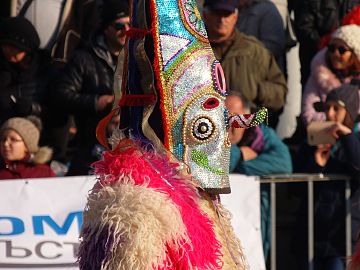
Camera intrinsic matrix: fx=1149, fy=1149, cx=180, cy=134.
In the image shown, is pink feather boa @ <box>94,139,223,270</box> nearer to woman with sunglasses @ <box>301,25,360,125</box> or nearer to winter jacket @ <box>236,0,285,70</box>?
woman with sunglasses @ <box>301,25,360,125</box>

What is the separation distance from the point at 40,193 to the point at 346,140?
216 cm

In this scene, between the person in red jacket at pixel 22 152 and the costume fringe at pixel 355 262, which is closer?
the costume fringe at pixel 355 262

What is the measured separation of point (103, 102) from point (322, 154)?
1.55 m

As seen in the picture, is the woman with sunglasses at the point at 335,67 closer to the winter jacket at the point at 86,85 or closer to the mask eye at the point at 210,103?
the winter jacket at the point at 86,85

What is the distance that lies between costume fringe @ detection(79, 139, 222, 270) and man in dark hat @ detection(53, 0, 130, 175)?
3.73 metres

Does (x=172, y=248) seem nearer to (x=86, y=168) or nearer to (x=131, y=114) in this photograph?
(x=131, y=114)

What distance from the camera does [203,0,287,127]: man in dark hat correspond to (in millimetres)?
8203

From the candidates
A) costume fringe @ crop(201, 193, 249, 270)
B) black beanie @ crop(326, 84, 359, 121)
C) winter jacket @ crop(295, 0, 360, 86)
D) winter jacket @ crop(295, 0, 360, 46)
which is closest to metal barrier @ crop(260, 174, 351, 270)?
black beanie @ crop(326, 84, 359, 121)

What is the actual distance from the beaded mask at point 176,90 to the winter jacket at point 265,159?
305cm

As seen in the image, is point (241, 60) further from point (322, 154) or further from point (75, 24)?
point (75, 24)

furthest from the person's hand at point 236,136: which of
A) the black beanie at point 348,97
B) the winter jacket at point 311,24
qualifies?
the winter jacket at point 311,24

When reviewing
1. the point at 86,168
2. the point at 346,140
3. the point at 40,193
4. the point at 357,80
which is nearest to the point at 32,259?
the point at 40,193

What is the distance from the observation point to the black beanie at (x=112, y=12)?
26.5ft

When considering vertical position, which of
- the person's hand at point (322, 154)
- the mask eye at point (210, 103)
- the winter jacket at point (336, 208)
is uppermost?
the mask eye at point (210, 103)
